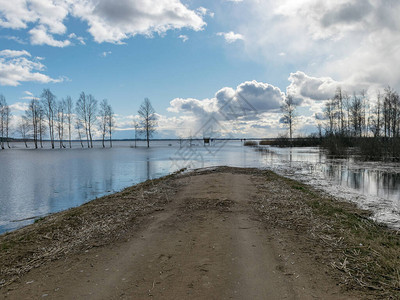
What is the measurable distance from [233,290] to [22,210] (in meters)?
10.0

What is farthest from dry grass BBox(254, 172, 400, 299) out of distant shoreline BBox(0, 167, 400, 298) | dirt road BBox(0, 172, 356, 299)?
dirt road BBox(0, 172, 356, 299)

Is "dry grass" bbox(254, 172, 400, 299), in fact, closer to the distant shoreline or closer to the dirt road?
the distant shoreline

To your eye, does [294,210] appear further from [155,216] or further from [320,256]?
[155,216]

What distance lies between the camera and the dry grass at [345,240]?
381cm

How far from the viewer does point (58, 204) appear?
434 inches

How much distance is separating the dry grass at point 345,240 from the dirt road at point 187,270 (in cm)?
44

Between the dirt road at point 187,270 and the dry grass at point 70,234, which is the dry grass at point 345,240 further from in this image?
the dry grass at point 70,234

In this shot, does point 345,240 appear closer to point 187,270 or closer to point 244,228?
point 244,228

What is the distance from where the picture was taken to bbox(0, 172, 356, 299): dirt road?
3.59 m

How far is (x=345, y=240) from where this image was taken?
17.6 ft

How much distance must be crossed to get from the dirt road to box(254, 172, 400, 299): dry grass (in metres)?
0.44

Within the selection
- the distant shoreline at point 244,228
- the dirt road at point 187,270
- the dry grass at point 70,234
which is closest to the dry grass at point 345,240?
the distant shoreline at point 244,228

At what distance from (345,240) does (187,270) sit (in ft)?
11.8

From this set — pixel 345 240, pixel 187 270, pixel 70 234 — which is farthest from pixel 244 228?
pixel 70 234
